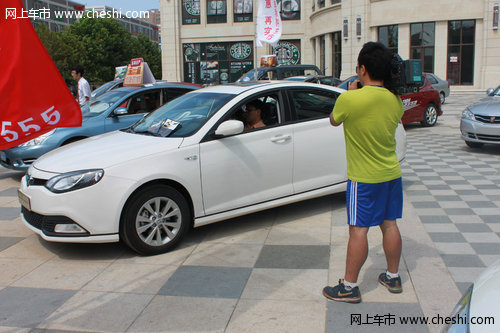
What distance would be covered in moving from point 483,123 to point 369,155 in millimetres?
7275

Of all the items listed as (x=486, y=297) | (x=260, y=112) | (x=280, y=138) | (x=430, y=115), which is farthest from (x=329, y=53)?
(x=486, y=297)

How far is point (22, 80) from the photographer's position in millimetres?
3283

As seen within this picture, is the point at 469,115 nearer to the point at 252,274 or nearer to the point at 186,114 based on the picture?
the point at 186,114

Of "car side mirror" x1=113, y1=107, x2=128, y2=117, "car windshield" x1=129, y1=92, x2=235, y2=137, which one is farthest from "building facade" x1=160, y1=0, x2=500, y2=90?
"car windshield" x1=129, y1=92, x2=235, y2=137

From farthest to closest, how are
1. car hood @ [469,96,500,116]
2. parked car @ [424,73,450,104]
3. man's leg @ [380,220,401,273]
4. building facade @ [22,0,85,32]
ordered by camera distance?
building facade @ [22,0,85,32]
parked car @ [424,73,450,104]
car hood @ [469,96,500,116]
man's leg @ [380,220,401,273]

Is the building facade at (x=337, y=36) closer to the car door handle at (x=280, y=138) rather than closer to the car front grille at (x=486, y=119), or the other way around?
the car front grille at (x=486, y=119)

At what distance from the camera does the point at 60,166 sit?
4.72 metres

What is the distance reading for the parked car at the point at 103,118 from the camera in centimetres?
805

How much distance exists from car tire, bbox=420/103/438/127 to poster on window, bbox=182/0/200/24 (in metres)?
34.5

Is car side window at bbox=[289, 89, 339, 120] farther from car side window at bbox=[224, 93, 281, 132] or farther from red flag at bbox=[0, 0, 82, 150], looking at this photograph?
red flag at bbox=[0, 0, 82, 150]

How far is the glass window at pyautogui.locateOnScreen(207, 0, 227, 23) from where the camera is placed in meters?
45.3

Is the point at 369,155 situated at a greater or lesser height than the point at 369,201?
greater

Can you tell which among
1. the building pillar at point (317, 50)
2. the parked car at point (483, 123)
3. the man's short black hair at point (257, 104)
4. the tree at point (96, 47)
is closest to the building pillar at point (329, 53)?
the building pillar at point (317, 50)

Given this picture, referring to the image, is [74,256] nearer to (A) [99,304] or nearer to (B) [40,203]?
(B) [40,203]
